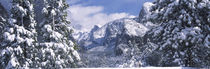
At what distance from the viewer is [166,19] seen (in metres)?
20.0

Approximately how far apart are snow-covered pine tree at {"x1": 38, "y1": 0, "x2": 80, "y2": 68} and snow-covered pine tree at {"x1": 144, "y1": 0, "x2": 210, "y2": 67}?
7471 mm

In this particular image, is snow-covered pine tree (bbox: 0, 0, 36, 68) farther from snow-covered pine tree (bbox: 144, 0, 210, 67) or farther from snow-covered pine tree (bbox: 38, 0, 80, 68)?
snow-covered pine tree (bbox: 144, 0, 210, 67)

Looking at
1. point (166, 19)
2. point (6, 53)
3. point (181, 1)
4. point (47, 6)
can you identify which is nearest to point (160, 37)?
point (166, 19)

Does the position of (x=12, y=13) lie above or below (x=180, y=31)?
above

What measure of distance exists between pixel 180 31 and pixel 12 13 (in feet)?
42.3

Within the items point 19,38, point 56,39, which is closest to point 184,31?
point 56,39

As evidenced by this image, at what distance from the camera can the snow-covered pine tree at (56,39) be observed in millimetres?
22438

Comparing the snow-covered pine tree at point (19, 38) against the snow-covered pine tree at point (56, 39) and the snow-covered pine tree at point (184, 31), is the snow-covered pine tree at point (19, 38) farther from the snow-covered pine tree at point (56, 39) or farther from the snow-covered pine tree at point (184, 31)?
the snow-covered pine tree at point (184, 31)

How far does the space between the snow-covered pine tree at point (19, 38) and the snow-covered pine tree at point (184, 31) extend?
9.52m

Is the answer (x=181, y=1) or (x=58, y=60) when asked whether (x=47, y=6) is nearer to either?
(x=58, y=60)

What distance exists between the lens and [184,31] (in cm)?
1862

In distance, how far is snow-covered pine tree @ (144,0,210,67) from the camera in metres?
18.5

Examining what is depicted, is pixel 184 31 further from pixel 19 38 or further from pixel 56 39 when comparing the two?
pixel 19 38

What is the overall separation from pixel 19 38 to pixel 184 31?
39.1 feet
